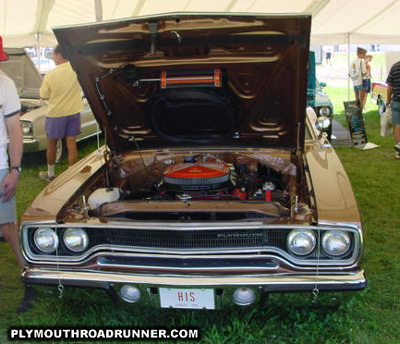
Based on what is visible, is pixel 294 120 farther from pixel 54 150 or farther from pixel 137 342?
pixel 54 150

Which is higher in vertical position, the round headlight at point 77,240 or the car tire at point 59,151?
the round headlight at point 77,240

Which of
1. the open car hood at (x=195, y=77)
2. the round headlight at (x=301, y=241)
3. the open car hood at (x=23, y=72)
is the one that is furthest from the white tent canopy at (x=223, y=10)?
the round headlight at (x=301, y=241)

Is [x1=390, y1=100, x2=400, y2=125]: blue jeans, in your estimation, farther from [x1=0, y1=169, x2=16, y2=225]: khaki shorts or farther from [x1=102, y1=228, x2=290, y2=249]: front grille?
[x1=0, y1=169, x2=16, y2=225]: khaki shorts

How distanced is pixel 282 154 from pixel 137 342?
172 cm

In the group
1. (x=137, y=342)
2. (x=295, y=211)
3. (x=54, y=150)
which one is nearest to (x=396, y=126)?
(x=54, y=150)

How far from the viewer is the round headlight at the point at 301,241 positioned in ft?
8.14

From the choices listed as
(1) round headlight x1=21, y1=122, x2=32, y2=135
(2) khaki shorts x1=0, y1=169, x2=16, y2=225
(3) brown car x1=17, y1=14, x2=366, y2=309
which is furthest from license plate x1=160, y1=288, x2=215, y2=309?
(1) round headlight x1=21, y1=122, x2=32, y2=135

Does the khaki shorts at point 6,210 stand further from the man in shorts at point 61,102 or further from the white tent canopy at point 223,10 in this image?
the white tent canopy at point 223,10

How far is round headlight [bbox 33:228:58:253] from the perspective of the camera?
8.69 ft

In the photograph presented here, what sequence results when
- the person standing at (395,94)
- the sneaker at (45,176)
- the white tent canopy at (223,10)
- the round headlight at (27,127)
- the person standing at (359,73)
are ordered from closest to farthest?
the sneaker at (45,176) < the round headlight at (27,127) < the person standing at (395,94) < the white tent canopy at (223,10) < the person standing at (359,73)

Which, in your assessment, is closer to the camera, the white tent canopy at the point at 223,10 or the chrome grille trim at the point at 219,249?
the chrome grille trim at the point at 219,249

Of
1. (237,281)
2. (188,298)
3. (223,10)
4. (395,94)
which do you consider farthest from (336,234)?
(223,10)

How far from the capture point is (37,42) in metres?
10.9

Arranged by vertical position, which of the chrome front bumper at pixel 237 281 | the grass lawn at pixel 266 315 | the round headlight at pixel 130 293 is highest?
the chrome front bumper at pixel 237 281
